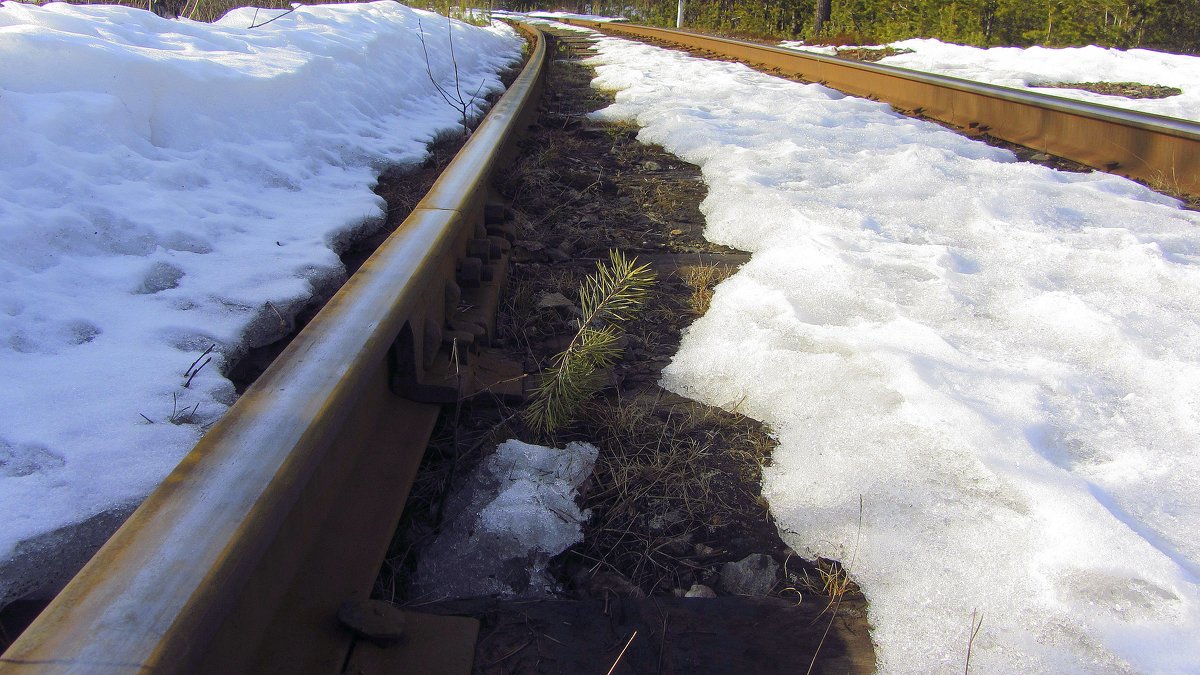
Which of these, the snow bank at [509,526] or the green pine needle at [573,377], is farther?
the green pine needle at [573,377]

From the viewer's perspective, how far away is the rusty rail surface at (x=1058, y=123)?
4.41 m

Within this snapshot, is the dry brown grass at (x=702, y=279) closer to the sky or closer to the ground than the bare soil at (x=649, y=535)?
closer to the sky

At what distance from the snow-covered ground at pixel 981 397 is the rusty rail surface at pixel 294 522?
80cm

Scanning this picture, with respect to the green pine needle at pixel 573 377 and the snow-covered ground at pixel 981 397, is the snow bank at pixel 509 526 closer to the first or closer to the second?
the green pine needle at pixel 573 377

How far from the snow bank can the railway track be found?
122 mm

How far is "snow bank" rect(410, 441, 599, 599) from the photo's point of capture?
155 centimetres

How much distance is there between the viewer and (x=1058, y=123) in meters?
5.32

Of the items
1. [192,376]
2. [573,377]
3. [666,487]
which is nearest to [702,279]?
[573,377]

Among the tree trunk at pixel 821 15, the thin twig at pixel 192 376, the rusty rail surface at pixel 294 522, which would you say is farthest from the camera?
the tree trunk at pixel 821 15

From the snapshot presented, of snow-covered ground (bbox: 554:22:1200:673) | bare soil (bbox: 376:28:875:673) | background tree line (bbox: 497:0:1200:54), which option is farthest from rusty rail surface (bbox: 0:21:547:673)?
background tree line (bbox: 497:0:1200:54)

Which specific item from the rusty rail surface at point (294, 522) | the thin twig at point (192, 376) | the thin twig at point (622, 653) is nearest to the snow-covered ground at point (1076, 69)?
the rusty rail surface at point (294, 522)

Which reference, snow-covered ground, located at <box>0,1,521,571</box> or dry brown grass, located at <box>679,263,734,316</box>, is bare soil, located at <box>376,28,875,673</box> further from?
snow-covered ground, located at <box>0,1,521,571</box>

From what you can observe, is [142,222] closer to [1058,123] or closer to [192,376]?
[192,376]

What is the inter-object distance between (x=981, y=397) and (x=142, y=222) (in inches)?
103
